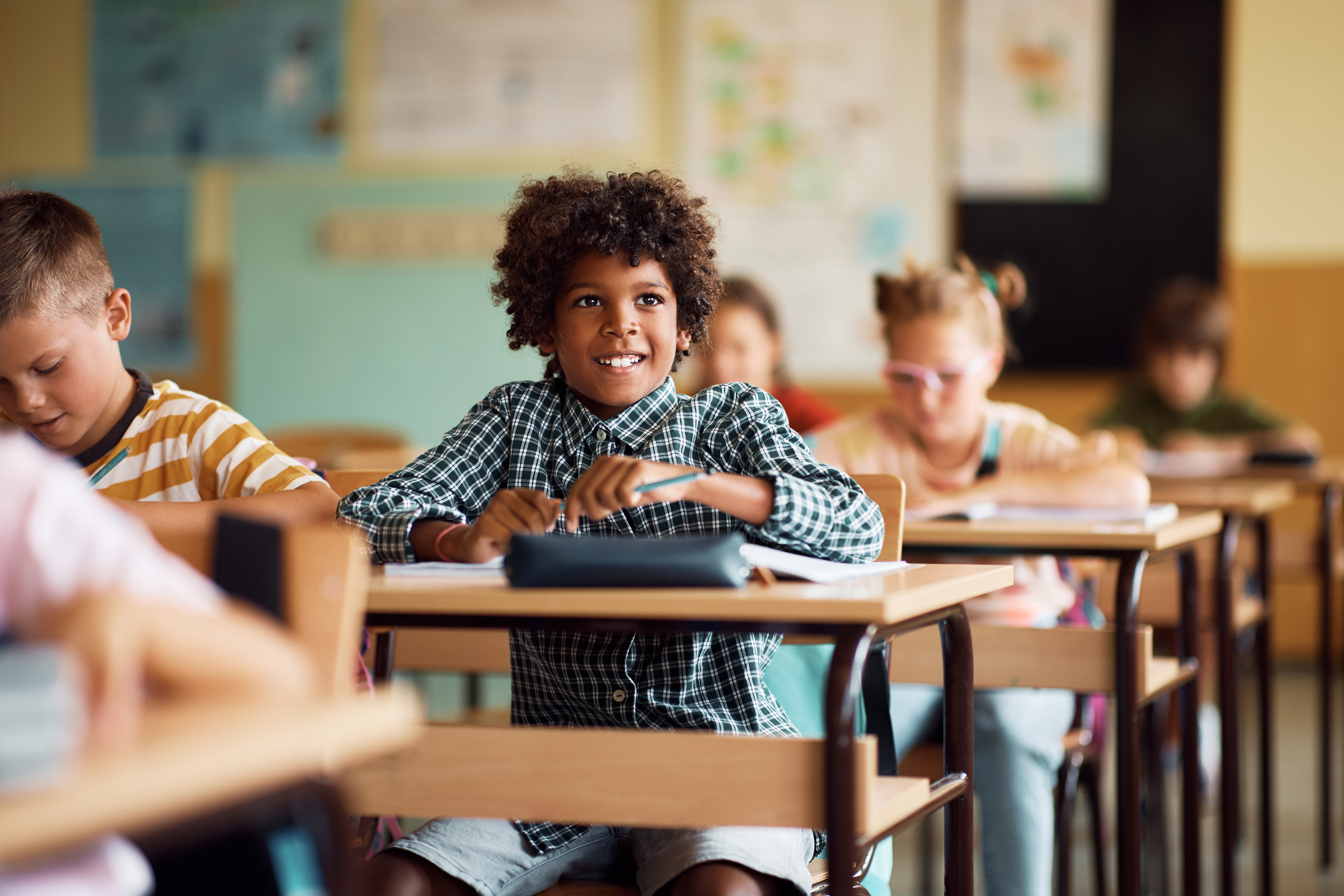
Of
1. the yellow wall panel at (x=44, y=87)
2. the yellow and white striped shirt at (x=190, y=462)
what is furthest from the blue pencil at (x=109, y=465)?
the yellow wall panel at (x=44, y=87)

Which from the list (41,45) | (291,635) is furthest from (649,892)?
(41,45)

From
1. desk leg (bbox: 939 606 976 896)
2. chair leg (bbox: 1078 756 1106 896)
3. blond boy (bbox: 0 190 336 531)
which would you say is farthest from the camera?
chair leg (bbox: 1078 756 1106 896)

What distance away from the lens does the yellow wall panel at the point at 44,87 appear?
5.77 meters

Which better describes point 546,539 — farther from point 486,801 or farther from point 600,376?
point 600,376

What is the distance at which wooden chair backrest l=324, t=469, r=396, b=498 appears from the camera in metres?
1.77

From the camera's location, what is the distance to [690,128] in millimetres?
5332

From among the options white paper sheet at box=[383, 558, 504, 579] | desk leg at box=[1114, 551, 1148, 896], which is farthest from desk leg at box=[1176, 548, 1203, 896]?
white paper sheet at box=[383, 558, 504, 579]

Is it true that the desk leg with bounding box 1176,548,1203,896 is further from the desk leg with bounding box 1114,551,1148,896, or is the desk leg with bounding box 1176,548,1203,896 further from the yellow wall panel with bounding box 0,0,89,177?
the yellow wall panel with bounding box 0,0,89,177

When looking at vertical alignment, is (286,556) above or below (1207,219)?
below

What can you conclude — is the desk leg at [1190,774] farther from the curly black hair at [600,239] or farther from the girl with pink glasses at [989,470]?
the curly black hair at [600,239]

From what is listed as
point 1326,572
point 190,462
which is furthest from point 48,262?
point 1326,572

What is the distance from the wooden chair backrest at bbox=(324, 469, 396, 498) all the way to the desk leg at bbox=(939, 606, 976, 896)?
722mm

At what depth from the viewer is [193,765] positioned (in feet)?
2.11

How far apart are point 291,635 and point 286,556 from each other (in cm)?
5
